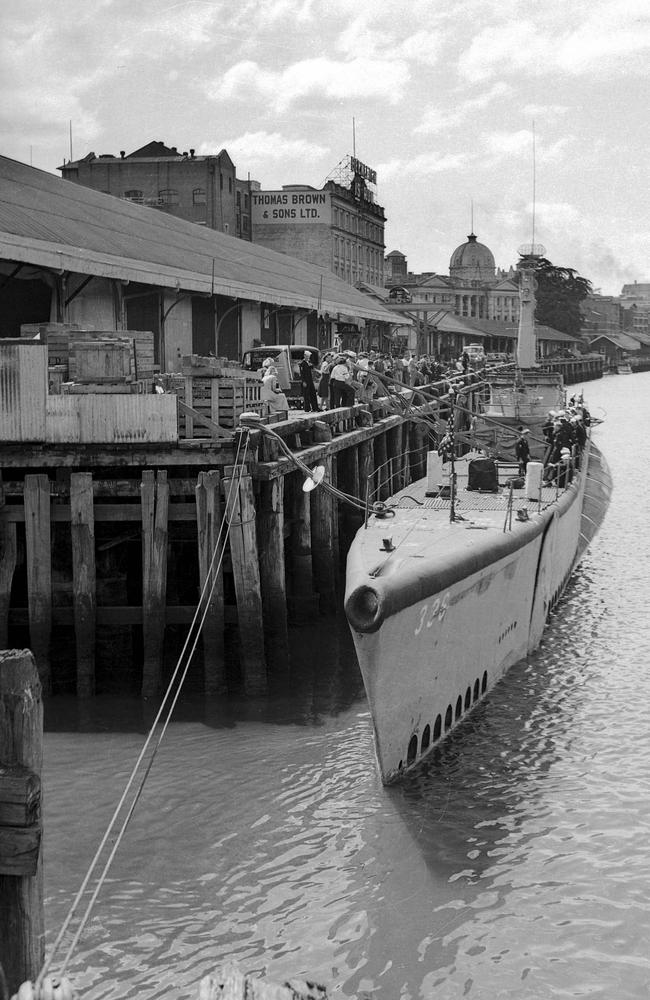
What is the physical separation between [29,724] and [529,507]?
12705mm

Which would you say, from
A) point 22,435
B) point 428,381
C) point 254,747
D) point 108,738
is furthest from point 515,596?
point 428,381

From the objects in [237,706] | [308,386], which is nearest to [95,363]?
[237,706]

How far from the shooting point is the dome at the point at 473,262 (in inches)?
6934

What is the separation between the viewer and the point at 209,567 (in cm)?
1477

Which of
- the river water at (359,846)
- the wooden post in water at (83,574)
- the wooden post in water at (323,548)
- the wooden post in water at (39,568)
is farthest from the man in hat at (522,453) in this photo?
the wooden post in water at (39,568)

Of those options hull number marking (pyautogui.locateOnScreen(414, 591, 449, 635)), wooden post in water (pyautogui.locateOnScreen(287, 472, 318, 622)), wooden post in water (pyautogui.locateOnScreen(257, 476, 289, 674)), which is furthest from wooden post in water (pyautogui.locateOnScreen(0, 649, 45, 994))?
wooden post in water (pyautogui.locateOnScreen(287, 472, 318, 622))

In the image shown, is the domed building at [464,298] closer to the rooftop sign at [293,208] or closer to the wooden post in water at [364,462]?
the rooftop sign at [293,208]

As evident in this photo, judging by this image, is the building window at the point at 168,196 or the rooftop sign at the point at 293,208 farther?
the rooftop sign at the point at 293,208

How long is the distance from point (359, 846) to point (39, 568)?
19.0 feet

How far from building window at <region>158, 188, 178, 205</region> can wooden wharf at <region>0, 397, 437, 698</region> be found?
51413 mm

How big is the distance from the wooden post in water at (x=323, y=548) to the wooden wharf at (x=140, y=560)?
1997 millimetres

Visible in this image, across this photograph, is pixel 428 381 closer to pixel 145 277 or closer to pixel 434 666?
pixel 145 277

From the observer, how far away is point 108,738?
13445 millimetres

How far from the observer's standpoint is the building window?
65.0m
